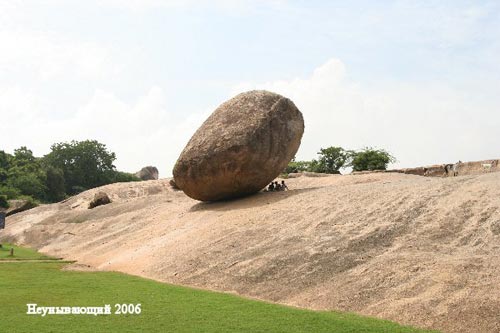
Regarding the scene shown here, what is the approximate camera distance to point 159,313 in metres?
8.25

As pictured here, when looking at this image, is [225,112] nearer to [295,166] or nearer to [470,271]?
[470,271]

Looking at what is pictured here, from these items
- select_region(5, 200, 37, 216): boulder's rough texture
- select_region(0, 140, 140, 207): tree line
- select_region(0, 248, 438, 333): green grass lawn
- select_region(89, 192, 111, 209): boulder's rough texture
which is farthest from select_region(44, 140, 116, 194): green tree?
select_region(0, 248, 438, 333): green grass lawn

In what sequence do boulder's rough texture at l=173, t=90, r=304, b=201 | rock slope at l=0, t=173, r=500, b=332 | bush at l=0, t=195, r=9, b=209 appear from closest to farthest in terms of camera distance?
rock slope at l=0, t=173, r=500, b=332 → boulder's rough texture at l=173, t=90, r=304, b=201 → bush at l=0, t=195, r=9, b=209

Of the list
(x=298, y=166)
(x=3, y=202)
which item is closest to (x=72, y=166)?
(x=298, y=166)

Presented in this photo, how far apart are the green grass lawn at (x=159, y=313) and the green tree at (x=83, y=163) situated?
174 ft

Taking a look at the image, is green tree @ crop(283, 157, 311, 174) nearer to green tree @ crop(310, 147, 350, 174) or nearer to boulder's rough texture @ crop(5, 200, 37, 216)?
green tree @ crop(310, 147, 350, 174)

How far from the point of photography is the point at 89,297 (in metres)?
9.49

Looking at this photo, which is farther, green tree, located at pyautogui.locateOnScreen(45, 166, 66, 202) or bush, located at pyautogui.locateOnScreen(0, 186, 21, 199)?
green tree, located at pyautogui.locateOnScreen(45, 166, 66, 202)

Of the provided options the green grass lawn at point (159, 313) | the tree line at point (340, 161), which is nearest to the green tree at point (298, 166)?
the tree line at point (340, 161)

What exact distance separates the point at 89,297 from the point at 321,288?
153 inches

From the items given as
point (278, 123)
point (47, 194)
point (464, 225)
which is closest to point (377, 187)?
point (464, 225)

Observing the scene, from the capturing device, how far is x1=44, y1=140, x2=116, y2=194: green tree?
6225cm

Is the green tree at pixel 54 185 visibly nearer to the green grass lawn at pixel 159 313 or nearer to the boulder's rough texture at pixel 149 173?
the boulder's rough texture at pixel 149 173

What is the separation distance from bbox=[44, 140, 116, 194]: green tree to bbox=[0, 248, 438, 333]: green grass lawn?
52924 mm
